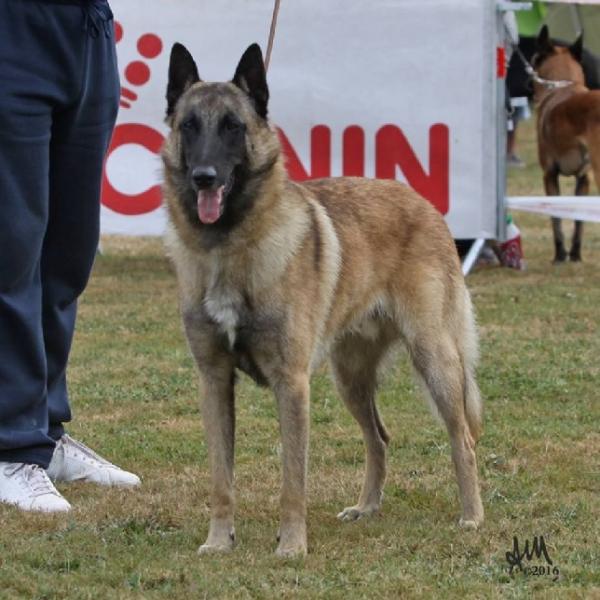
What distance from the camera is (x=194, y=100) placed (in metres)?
3.99

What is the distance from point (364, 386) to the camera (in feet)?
15.9

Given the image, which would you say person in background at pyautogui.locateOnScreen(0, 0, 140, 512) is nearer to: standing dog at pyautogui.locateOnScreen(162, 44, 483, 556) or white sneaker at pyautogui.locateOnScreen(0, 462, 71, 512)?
white sneaker at pyautogui.locateOnScreen(0, 462, 71, 512)

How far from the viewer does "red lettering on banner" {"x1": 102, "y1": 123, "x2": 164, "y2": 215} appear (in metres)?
9.51

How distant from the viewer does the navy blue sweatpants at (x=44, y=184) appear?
177 inches

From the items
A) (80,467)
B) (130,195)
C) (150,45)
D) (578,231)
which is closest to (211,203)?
(80,467)

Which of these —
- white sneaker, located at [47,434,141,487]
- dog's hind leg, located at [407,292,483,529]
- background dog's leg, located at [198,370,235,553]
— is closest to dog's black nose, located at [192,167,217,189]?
background dog's leg, located at [198,370,235,553]

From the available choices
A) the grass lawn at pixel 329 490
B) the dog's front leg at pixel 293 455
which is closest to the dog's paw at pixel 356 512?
the grass lawn at pixel 329 490

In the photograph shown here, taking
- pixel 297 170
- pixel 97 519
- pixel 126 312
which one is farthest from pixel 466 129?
pixel 97 519

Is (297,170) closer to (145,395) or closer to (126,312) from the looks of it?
(126,312)

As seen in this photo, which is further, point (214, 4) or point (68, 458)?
point (214, 4)

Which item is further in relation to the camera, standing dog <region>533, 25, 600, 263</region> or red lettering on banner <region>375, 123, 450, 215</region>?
standing dog <region>533, 25, 600, 263</region>

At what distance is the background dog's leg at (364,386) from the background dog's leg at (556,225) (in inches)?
230

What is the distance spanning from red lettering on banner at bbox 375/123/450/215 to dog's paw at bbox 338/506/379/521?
15.9ft

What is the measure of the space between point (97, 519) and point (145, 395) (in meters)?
1.98
